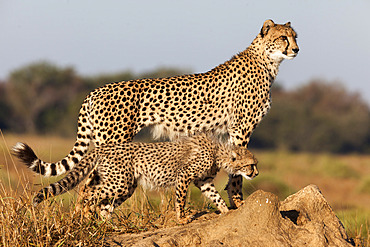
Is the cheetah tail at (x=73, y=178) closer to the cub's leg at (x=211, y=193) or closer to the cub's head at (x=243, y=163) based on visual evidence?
the cub's leg at (x=211, y=193)

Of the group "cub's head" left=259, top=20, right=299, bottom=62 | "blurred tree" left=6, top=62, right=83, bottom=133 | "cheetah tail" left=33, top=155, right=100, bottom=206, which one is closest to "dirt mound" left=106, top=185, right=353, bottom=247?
"cheetah tail" left=33, top=155, right=100, bottom=206

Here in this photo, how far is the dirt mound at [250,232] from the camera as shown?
11.9 ft

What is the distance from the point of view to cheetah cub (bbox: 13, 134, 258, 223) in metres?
4.33

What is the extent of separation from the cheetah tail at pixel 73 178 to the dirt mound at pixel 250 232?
0.60 meters

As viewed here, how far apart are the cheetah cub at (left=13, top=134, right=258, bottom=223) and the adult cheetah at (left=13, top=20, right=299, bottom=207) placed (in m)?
0.28

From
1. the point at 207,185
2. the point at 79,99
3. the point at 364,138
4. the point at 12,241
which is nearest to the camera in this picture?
the point at 12,241

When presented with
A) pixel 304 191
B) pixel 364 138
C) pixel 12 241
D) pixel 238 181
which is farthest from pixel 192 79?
pixel 364 138

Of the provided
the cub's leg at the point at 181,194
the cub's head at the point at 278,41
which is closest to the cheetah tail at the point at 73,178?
the cub's leg at the point at 181,194

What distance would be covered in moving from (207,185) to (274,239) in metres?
0.99

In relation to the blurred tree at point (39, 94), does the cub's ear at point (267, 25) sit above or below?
above

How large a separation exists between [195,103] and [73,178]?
120 centimetres

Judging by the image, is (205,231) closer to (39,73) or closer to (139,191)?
(139,191)

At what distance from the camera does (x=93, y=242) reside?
3625 mm

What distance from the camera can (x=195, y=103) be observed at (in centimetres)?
500
